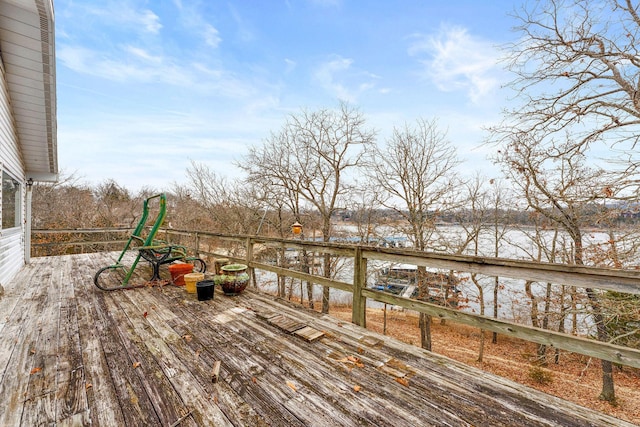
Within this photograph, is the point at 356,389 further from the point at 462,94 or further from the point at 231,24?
the point at 231,24

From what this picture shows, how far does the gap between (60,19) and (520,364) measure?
694 inches

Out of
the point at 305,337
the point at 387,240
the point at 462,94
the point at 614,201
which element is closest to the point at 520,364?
the point at 387,240

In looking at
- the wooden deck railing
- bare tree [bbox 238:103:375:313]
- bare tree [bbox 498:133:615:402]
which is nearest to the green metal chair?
the wooden deck railing

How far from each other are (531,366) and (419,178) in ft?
27.6

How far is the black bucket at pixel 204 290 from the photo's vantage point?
386 cm

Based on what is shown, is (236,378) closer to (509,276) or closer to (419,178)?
(509,276)

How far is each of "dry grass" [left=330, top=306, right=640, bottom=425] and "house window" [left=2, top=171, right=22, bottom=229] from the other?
1125cm

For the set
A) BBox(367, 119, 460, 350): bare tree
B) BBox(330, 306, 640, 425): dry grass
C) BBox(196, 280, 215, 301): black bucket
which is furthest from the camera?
BBox(367, 119, 460, 350): bare tree

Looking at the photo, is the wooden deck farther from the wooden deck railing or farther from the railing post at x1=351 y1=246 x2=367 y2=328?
the wooden deck railing

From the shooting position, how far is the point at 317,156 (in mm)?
12938

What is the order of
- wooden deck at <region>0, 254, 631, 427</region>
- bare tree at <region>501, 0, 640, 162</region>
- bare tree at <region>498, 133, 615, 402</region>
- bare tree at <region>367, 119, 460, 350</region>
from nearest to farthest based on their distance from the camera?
1. wooden deck at <region>0, 254, 631, 427</region>
2. bare tree at <region>501, 0, 640, 162</region>
3. bare tree at <region>498, 133, 615, 402</region>
4. bare tree at <region>367, 119, 460, 350</region>

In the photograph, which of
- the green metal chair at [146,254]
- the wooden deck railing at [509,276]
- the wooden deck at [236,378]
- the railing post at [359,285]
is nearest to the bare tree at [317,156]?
the green metal chair at [146,254]

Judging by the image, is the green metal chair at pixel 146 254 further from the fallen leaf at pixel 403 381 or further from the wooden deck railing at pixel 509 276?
the fallen leaf at pixel 403 381

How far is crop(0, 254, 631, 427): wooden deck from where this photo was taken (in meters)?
1.62
